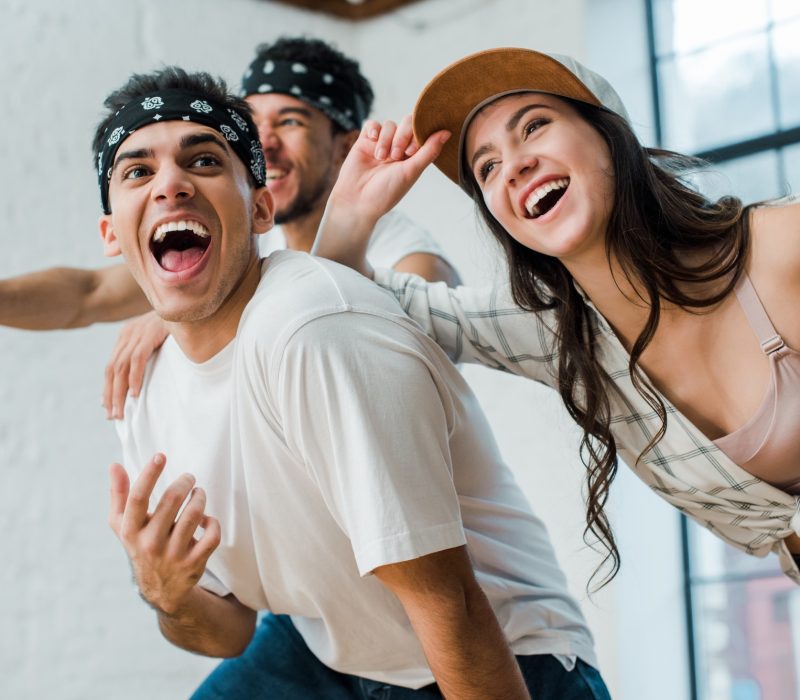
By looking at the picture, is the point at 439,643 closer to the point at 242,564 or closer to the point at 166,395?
the point at 242,564

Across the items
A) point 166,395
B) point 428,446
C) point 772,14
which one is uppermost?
point 772,14

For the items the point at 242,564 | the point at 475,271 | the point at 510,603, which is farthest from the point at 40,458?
the point at 510,603

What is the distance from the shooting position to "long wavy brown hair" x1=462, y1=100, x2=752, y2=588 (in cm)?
167

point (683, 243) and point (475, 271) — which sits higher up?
point (475, 271)

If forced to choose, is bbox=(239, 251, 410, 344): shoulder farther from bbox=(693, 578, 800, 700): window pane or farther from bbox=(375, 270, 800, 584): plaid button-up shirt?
bbox=(693, 578, 800, 700): window pane

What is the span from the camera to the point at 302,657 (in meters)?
2.00

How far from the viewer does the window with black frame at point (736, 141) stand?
3.69m

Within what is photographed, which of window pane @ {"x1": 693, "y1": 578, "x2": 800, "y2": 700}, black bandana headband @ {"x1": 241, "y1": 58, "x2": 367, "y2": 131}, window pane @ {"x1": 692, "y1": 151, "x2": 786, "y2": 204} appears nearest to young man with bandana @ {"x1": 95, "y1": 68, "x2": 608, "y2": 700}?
black bandana headband @ {"x1": 241, "y1": 58, "x2": 367, "y2": 131}

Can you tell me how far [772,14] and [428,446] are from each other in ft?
9.94

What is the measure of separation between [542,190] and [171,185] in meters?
0.57

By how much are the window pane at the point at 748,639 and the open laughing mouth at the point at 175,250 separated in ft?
8.63

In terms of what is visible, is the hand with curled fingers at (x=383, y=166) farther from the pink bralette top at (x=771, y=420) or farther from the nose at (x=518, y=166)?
the pink bralette top at (x=771, y=420)

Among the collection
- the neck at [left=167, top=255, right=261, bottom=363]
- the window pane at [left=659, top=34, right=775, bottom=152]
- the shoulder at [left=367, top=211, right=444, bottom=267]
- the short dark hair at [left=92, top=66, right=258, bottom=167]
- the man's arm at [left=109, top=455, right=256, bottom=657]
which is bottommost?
the man's arm at [left=109, top=455, right=256, bottom=657]

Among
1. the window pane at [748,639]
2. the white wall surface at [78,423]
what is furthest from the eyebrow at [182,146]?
the window pane at [748,639]
